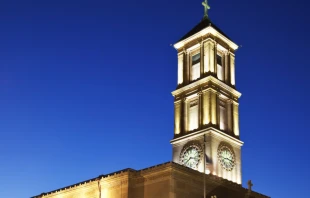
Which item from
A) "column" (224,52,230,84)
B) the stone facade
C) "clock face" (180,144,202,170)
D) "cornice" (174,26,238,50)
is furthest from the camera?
"column" (224,52,230,84)

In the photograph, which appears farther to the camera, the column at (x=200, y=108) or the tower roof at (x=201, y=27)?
the tower roof at (x=201, y=27)

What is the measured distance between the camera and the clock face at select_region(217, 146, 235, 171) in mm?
72625

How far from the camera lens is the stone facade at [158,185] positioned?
193 feet

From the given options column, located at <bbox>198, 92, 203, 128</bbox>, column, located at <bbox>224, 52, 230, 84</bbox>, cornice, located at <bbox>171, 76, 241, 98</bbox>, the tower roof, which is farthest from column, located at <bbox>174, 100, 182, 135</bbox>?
the tower roof

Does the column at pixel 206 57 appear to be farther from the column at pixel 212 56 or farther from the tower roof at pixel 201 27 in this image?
the tower roof at pixel 201 27

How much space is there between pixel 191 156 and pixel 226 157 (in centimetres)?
488

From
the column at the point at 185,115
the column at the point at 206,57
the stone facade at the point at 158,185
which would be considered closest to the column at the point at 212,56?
the column at the point at 206,57

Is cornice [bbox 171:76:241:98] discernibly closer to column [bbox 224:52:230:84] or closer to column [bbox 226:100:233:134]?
column [bbox 224:52:230:84]

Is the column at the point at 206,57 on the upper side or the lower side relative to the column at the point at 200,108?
upper

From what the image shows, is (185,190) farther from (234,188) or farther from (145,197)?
(234,188)

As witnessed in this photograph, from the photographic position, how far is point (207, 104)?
76.1 meters

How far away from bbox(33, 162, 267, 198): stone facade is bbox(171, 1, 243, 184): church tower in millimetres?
6616

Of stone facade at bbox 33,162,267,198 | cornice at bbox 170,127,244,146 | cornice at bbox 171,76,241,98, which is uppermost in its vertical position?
cornice at bbox 171,76,241,98

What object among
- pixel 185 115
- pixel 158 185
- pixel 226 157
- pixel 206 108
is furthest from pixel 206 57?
pixel 158 185
